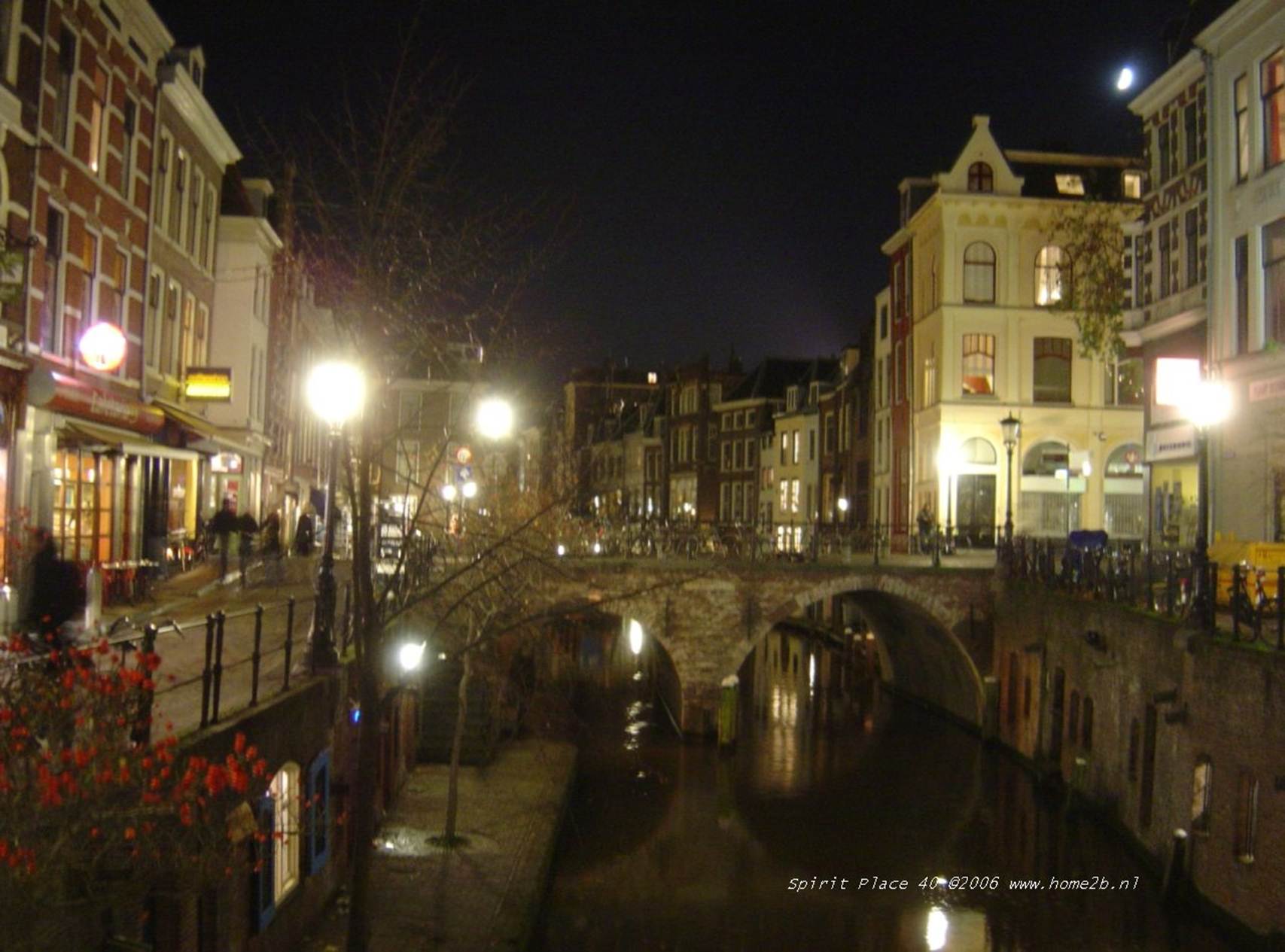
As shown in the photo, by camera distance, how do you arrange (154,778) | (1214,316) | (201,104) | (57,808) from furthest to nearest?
(201,104) → (1214,316) → (154,778) → (57,808)

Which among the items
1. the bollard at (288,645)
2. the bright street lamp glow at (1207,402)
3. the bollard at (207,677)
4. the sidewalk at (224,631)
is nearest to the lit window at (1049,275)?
the sidewalk at (224,631)

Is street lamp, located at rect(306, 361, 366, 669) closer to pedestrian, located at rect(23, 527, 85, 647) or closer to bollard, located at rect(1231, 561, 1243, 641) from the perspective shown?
pedestrian, located at rect(23, 527, 85, 647)

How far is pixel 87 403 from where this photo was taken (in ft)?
64.2

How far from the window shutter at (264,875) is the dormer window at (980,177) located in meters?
33.9

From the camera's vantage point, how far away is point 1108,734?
2222 cm

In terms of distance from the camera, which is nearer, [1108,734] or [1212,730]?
[1212,730]

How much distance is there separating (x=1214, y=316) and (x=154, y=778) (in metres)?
22.8

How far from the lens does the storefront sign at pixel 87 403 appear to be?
1784 cm

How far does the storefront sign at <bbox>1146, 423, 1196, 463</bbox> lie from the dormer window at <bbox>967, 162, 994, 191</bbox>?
13790 mm

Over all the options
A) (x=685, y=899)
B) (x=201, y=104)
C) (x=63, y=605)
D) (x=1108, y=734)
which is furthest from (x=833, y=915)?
(x=201, y=104)

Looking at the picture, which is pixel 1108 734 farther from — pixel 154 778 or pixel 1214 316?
pixel 154 778

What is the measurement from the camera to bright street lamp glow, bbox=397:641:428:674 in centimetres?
1425

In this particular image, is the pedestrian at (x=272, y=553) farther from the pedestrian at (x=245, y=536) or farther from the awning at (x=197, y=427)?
the awning at (x=197, y=427)

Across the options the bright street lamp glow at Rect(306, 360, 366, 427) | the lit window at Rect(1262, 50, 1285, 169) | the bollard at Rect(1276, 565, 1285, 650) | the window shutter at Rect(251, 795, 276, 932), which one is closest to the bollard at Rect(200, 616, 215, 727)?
the window shutter at Rect(251, 795, 276, 932)
